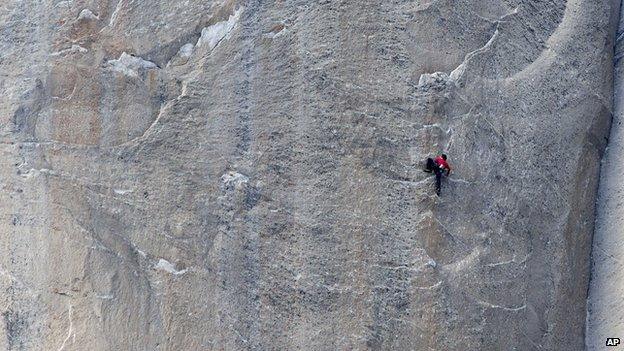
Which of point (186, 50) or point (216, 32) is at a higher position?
point (216, 32)

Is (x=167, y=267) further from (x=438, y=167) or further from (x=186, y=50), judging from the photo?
(x=438, y=167)

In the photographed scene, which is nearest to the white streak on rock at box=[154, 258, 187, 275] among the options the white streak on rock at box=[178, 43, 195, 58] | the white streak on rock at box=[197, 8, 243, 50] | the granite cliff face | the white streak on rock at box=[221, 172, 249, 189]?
the granite cliff face

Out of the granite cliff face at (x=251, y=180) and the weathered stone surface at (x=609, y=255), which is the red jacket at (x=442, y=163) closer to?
the granite cliff face at (x=251, y=180)

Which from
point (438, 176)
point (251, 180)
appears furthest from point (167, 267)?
point (438, 176)

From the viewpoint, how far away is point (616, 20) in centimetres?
956

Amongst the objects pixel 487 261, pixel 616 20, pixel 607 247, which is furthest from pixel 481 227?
pixel 616 20

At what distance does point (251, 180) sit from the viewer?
7.89 m

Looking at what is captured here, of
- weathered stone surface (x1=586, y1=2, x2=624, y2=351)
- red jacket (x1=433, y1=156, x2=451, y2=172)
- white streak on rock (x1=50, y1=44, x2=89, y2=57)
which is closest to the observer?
red jacket (x1=433, y1=156, x2=451, y2=172)

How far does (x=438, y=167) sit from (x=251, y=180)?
1.99m

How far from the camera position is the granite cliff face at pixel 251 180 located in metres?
7.84

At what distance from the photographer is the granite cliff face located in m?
7.84

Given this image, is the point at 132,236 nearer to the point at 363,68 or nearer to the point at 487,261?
the point at 363,68

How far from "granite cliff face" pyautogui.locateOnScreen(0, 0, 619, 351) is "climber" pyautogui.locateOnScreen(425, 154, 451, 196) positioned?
97 mm

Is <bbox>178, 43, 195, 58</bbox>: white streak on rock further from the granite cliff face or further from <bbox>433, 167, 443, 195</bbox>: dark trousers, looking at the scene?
<bbox>433, 167, 443, 195</bbox>: dark trousers
